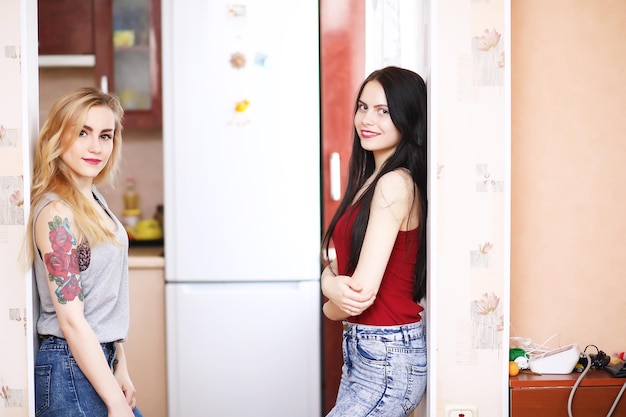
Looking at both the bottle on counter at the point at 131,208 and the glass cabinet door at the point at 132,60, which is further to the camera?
the bottle on counter at the point at 131,208

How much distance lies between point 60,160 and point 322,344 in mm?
1416

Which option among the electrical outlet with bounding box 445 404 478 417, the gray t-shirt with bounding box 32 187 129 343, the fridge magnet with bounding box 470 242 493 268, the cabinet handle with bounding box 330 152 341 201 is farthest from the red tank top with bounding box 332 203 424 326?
the cabinet handle with bounding box 330 152 341 201

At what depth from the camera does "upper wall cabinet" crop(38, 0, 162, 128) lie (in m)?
3.22

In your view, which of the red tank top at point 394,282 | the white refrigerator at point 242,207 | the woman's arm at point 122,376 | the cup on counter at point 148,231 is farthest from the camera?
the cup on counter at point 148,231

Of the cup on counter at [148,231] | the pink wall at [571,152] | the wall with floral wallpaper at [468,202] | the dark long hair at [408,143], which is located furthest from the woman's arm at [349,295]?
the cup on counter at [148,231]

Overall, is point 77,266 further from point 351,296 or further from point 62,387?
point 351,296

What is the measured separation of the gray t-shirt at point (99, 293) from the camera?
174cm

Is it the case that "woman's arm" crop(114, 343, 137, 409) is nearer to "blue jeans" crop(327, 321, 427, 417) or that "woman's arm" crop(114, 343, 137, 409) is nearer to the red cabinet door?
"blue jeans" crop(327, 321, 427, 417)

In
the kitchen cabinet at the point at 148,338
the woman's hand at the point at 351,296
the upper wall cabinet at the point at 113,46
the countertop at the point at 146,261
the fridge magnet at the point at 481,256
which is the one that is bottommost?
the kitchen cabinet at the point at 148,338

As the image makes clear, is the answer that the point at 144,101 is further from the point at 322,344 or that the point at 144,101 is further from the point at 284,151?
the point at 322,344

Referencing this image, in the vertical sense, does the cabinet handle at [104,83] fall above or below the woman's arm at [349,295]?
above

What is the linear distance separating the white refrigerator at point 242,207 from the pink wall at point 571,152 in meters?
0.96

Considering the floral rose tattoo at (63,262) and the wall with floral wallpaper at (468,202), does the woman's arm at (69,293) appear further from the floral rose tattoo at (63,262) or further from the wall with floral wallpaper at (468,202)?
the wall with floral wallpaper at (468,202)

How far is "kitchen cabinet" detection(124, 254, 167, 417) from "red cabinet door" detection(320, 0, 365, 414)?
0.66 m
